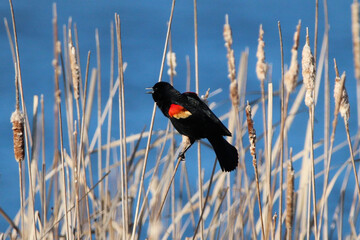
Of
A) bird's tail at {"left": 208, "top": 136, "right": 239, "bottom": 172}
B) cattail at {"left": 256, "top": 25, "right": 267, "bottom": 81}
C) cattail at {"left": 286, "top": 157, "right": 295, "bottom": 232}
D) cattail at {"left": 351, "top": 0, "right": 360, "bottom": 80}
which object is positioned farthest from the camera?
cattail at {"left": 256, "top": 25, "right": 267, "bottom": 81}

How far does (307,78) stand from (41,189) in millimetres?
1209

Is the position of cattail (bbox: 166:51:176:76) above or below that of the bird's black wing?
above

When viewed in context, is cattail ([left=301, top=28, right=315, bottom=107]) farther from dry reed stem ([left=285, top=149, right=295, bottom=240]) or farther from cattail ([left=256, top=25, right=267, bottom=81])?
cattail ([left=256, top=25, right=267, bottom=81])

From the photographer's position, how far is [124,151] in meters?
1.79

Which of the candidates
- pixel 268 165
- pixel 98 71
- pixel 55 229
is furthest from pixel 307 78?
pixel 55 229

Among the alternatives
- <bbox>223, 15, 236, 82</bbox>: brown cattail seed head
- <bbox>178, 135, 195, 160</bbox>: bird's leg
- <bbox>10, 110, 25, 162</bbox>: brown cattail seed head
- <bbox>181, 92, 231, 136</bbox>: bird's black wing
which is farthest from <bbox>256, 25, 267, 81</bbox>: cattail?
<bbox>10, 110, 25, 162</bbox>: brown cattail seed head

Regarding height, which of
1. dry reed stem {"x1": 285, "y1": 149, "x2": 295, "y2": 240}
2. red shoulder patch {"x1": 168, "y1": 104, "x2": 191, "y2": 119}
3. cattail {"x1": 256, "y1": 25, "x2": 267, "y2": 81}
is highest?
cattail {"x1": 256, "y1": 25, "x2": 267, "y2": 81}

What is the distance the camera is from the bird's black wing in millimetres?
2025

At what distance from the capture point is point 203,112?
81.5 inches

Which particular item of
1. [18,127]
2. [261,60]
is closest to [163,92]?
[261,60]

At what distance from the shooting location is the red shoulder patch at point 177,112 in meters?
2.12

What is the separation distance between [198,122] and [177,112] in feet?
0.41

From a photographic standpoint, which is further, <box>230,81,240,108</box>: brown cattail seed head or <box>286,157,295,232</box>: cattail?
<box>230,81,240,108</box>: brown cattail seed head

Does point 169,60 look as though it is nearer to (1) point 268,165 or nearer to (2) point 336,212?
(1) point 268,165
